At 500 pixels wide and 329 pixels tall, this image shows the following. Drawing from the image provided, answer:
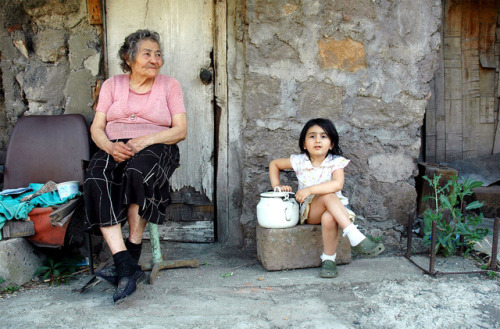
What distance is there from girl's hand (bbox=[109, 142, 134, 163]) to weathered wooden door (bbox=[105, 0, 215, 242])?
800 mm

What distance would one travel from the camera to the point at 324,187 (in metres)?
2.48

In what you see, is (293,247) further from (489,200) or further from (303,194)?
(489,200)

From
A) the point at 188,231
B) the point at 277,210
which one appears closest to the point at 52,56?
the point at 188,231

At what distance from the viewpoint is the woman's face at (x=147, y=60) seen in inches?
103

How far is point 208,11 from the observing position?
311 centimetres

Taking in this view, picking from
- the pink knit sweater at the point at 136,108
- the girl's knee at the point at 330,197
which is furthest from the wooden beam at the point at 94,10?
the girl's knee at the point at 330,197

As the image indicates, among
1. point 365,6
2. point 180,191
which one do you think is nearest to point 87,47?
point 180,191

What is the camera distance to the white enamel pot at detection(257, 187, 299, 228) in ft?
8.34

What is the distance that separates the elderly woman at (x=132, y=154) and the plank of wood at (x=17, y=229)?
379mm

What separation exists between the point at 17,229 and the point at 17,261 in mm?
195

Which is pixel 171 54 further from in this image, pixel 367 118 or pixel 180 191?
pixel 367 118

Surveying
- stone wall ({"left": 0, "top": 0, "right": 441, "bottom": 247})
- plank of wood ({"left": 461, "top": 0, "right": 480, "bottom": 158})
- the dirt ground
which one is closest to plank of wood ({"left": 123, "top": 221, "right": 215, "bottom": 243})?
stone wall ({"left": 0, "top": 0, "right": 441, "bottom": 247})

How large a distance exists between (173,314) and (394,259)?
57.2 inches

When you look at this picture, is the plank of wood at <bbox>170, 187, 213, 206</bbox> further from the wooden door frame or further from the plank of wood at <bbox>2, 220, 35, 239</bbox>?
the plank of wood at <bbox>2, 220, 35, 239</bbox>
